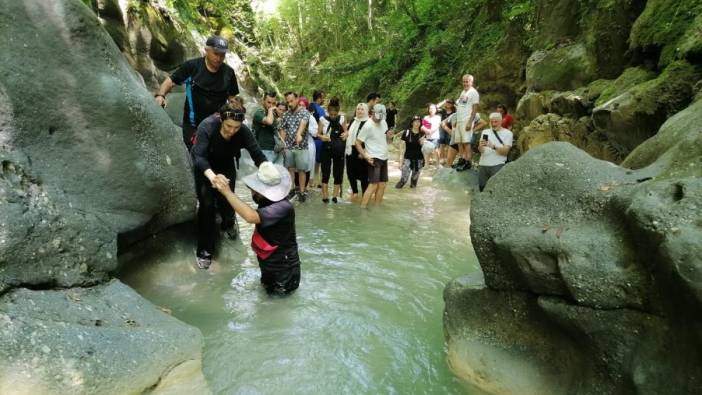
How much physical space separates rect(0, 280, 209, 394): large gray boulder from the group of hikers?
4.02ft

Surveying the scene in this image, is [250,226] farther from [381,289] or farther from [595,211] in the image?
[595,211]

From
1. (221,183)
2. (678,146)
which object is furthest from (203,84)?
(678,146)

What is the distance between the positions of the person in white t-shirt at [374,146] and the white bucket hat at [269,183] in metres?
4.16

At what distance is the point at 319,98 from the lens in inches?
376

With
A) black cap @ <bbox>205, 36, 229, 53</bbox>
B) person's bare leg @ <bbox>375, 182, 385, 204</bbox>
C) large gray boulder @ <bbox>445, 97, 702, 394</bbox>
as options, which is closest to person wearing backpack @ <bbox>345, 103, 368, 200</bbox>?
person's bare leg @ <bbox>375, 182, 385, 204</bbox>

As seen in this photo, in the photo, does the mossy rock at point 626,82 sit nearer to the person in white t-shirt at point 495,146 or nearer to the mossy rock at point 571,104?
the mossy rock at point 571,104

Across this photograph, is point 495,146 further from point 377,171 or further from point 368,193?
point 368,193

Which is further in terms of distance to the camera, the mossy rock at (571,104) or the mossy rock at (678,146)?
the mossy rock at (571,104)

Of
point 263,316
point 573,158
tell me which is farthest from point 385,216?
point 573,158

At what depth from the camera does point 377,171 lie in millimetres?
8406

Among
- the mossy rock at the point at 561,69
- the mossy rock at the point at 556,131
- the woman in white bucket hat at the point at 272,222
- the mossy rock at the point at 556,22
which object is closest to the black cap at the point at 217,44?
the woman in white bucket hat at the point at 272,222

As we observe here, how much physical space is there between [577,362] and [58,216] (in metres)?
3.31

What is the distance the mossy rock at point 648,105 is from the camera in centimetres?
585

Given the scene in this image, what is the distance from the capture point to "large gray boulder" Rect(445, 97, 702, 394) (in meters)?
2.21
